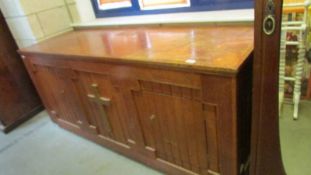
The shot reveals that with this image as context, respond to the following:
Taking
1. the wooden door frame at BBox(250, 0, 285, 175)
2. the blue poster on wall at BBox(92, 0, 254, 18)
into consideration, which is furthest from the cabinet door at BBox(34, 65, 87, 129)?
the wooden door frame at BBox(250, 0, 285, 175)

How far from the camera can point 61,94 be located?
6.38ft

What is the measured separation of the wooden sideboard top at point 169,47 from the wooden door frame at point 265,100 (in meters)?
0.10

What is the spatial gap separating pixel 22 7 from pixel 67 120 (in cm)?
103

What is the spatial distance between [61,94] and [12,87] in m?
0.83

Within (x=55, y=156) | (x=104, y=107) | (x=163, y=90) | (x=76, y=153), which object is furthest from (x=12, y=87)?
(x=163, y=90)

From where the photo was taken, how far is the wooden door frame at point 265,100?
80 centimetres

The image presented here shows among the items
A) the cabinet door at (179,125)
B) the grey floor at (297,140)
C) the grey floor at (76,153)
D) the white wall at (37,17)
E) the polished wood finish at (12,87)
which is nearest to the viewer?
the cabinet door at (179,125)

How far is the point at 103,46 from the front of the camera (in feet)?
5.17

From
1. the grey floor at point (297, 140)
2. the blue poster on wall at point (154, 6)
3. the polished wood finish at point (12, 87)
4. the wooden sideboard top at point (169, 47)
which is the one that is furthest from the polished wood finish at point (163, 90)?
the polished wood finish at point (12, 87)

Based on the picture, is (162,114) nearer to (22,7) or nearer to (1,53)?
(22,7)

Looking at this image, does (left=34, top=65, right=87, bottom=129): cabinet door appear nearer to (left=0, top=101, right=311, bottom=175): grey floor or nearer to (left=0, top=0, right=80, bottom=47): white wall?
(left=0, top=101, right=311, bottom=175): grey floor

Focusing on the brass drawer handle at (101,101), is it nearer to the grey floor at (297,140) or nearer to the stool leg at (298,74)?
the grey floor at (297,140)

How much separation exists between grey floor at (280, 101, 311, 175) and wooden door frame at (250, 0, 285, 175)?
0.50 meters

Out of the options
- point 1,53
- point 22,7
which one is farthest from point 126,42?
point 1,53
